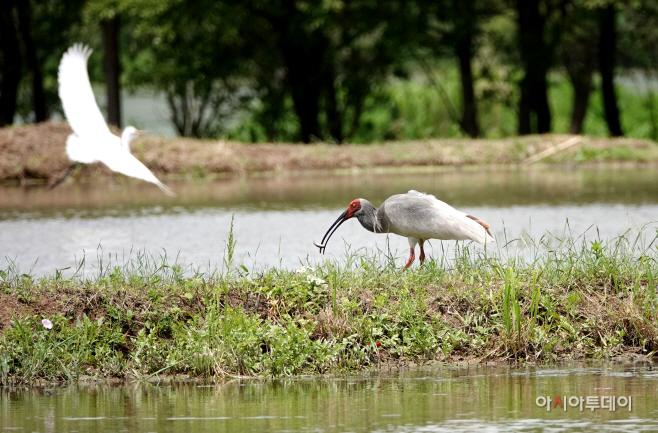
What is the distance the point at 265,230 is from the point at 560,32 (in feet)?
57.0

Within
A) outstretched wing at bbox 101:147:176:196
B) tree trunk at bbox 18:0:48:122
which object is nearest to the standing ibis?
outstretched wing at bbox 101:147:176:196

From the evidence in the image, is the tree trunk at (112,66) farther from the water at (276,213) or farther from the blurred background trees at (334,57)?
the water at (276,213)

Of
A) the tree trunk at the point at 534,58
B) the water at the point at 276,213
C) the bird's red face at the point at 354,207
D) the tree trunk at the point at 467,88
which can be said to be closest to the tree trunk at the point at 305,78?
the tree trunk at the point at 467,88

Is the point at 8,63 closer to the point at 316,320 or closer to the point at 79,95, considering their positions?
the point at 79,95

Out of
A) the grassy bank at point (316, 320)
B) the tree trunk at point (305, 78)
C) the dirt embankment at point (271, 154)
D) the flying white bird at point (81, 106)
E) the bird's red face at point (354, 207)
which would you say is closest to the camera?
the grassy bank at point (316, 320)

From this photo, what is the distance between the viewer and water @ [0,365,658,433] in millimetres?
5238

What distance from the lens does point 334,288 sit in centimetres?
713

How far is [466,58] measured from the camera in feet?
95.3

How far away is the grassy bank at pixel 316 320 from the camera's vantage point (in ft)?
21.6

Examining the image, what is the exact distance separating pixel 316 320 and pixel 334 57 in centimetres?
2307

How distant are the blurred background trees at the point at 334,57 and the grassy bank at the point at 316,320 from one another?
60.0ft

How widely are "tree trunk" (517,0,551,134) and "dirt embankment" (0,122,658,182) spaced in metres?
3.24

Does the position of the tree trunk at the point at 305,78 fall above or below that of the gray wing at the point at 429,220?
above

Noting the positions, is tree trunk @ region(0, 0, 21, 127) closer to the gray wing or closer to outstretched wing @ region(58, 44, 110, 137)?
outstretched wing @ region(58, 44, 110, 137)
